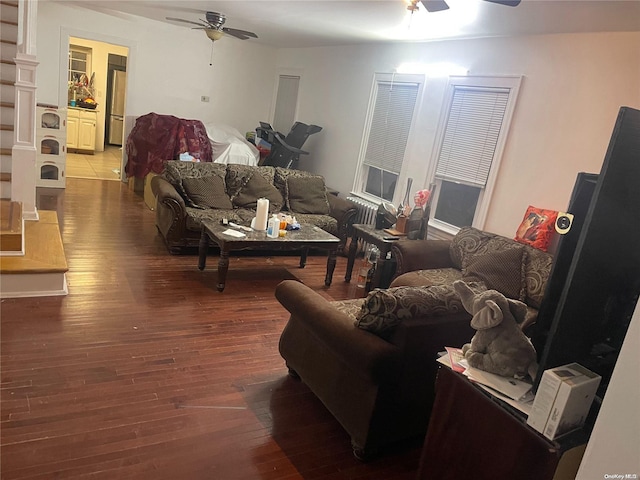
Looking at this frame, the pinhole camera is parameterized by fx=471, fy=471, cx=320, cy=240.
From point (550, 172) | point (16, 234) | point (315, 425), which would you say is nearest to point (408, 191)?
point (550, 172)

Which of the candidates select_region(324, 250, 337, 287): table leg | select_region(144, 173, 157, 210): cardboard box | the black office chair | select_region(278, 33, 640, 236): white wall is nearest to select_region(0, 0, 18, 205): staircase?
select_region(144, 173, 157, 210): cardboard box

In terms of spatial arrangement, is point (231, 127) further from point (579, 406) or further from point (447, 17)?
point (579, 406)

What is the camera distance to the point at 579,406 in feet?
4.06

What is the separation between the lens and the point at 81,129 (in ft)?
30.6

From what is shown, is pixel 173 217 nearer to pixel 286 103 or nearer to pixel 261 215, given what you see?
pixel 261 215

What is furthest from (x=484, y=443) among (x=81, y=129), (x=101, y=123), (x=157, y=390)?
(x=101, y=123)

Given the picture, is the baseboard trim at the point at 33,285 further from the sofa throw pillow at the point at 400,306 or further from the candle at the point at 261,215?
the sofa throw pillow at the point at 400,306

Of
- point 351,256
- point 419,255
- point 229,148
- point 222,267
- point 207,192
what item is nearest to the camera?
point 222,267

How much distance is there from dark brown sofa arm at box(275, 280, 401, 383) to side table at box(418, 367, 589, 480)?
16.8 inches

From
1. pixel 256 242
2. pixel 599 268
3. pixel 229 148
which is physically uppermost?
pixel 599 268

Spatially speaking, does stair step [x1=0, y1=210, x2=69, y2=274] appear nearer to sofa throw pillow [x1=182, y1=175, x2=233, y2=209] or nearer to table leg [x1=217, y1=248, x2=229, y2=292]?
table leg [x1=217, y1=248, x2=229, y2=292]

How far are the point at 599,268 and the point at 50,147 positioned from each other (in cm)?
696

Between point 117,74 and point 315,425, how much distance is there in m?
10.1

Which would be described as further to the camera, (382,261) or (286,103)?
(286,103)
